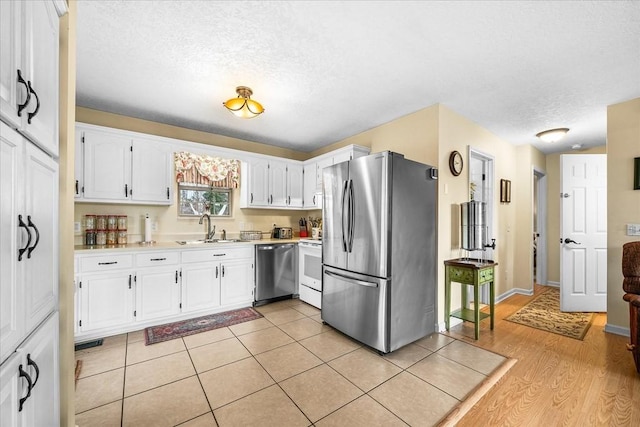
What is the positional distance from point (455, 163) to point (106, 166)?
418cm

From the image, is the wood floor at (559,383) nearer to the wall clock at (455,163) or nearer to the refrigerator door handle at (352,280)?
the refrigerator door handle at (352,280)

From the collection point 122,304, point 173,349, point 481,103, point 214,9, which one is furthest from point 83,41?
point 481,103

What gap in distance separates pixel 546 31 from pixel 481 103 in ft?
3.93

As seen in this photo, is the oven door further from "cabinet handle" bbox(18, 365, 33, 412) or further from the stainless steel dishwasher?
"cabinet handle" bbox(18, 365, 33, 412)

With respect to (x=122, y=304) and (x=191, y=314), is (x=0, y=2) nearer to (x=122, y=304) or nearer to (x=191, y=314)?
(x=122, y=304)

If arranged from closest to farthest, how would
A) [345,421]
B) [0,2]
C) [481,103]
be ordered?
[0,2], [345,421], [481,103]

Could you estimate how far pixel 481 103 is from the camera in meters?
3.07

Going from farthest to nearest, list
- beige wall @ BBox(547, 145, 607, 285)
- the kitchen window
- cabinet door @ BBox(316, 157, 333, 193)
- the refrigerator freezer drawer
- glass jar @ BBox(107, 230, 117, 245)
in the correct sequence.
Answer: beige wall @ BBox(547, 145, 607, 285) < cabinet door @ BBox(316, 157, 333, 193) < the kitchen window < glass jar @ BBox(107, 230, 117, 245) < the refrigerator freezer drawer

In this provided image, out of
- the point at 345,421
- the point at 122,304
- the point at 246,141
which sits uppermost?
the point at 246,141

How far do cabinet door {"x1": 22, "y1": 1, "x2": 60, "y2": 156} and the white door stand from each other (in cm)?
523

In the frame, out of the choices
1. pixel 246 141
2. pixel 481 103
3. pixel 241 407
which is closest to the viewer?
pixel 241 407

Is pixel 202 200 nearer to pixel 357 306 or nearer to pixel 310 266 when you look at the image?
pixel 310 266

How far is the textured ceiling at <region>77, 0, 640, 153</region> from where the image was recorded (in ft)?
5.75

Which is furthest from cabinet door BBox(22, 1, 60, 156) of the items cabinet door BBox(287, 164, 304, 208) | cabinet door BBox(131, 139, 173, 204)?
cabinet door BBox(287, 164, 304, 208)
